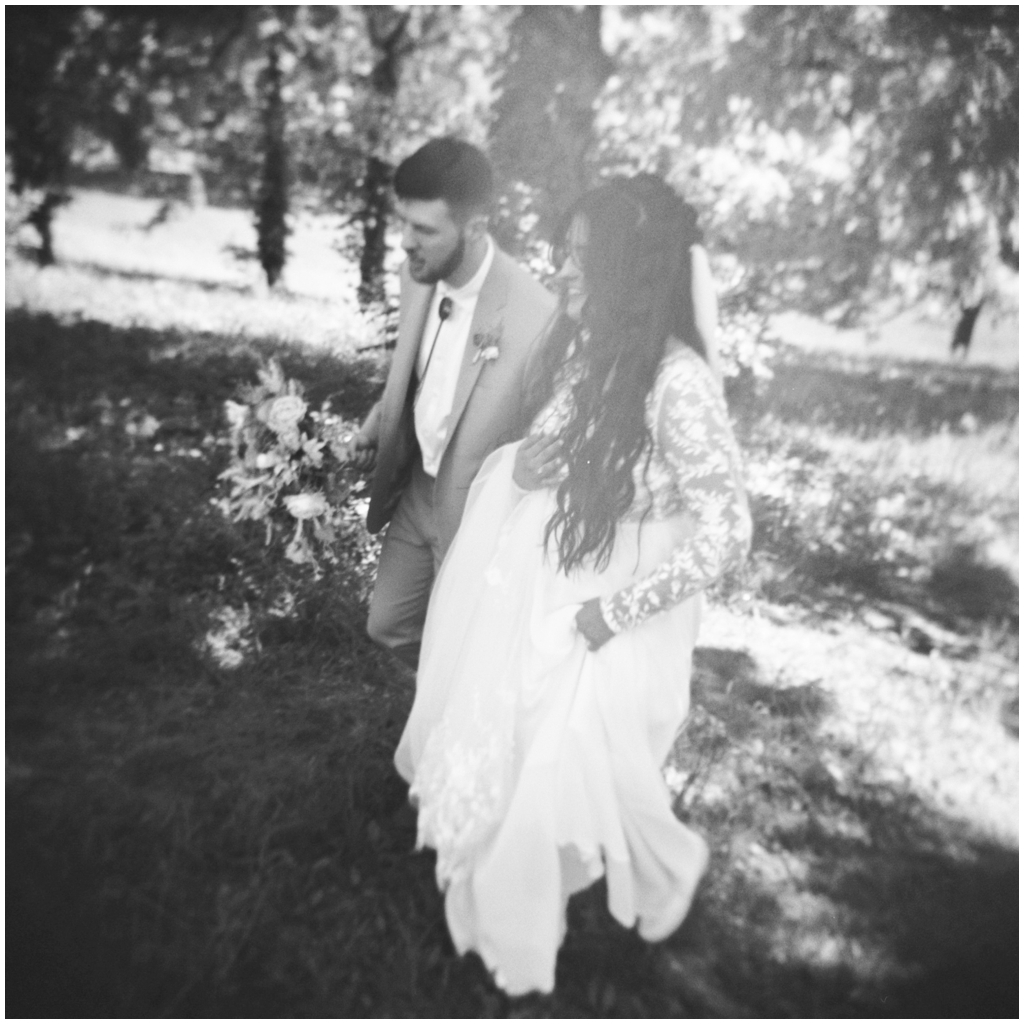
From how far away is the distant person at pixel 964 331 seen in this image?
2893 mm

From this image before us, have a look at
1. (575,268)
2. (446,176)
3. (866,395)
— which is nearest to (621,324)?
(575,268)

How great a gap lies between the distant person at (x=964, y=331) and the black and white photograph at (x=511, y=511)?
0.01 m

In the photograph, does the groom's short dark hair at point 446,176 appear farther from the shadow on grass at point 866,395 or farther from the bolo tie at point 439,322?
the shadow on grass at point 866,395

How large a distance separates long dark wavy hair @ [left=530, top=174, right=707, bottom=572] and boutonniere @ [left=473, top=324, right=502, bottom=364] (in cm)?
36

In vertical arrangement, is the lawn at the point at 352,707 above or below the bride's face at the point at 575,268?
below

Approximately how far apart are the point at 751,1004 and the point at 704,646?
1258mm

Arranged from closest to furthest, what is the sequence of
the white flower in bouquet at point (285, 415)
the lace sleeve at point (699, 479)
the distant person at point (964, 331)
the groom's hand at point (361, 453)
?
the lace sleeve at point (699, 479), the white flower in bouquet at point (285, 415), the groom's hand at point (361, 453), the distant person at point (964, 331)

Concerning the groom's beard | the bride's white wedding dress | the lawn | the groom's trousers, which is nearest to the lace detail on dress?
the bride's white wedding dress

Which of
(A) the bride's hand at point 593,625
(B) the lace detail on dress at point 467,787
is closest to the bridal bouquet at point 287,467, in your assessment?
(B) the lace detail on dress at point 467,787

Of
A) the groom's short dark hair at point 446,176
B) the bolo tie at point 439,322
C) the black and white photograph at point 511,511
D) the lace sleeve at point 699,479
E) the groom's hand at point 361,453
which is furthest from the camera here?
the groom's hand at point 361,453

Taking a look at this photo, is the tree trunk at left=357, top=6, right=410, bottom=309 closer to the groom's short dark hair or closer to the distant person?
the groom's short dark hair

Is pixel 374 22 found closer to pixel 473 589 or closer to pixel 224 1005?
pixel 473 589

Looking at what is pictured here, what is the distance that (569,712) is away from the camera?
2043mm

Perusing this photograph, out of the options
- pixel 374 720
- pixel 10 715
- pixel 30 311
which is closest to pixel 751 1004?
pixel 374 720
